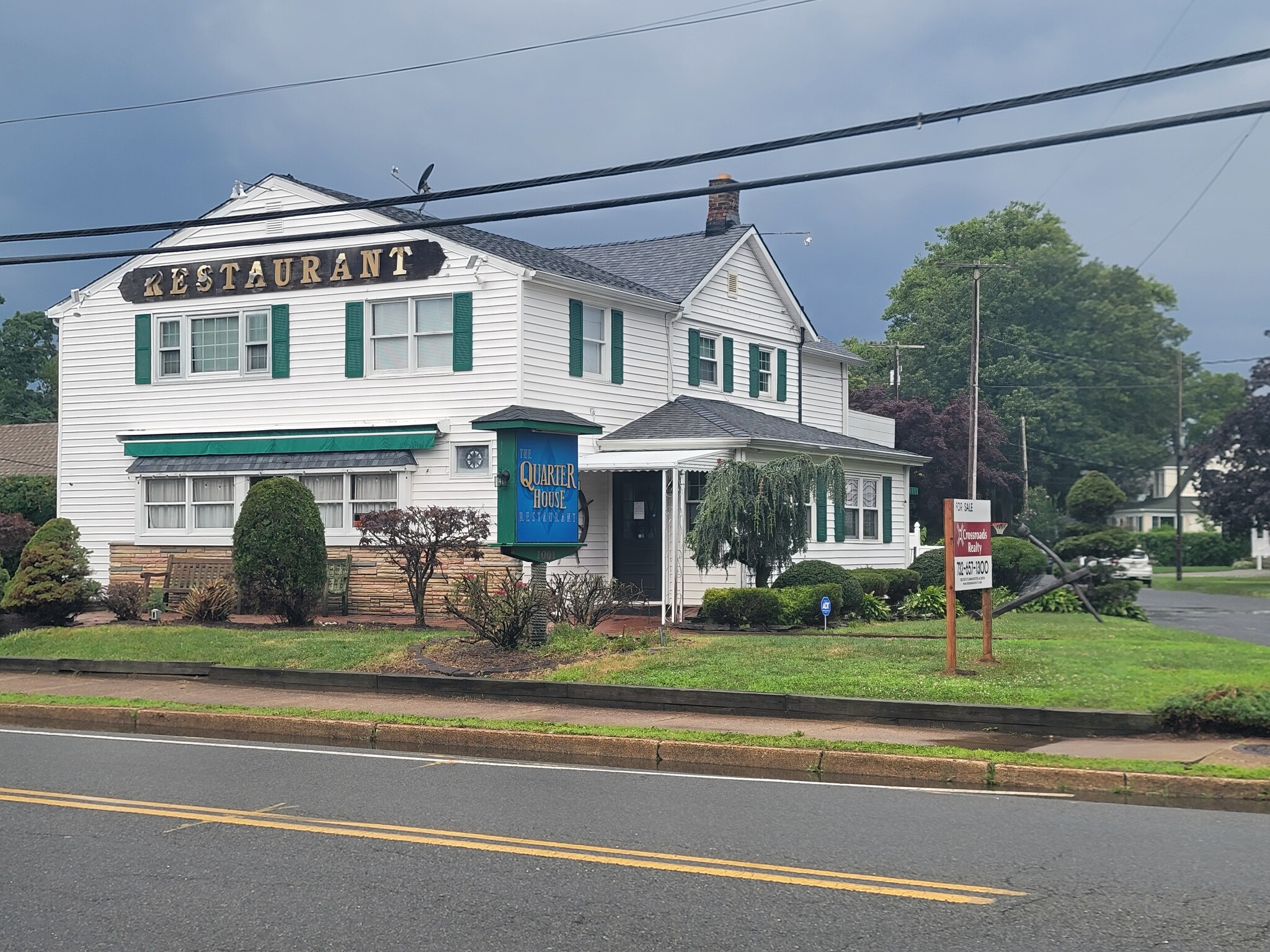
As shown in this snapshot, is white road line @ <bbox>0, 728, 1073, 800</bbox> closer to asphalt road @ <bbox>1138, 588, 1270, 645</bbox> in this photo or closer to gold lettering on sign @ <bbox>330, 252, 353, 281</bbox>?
gold lettering on sign @ <bbox>330, 252, 353, 281</bbox>

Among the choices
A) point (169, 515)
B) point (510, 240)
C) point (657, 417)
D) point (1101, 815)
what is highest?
point (510, 240)

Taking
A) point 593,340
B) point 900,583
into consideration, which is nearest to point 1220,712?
point 900,583

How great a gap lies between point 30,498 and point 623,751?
2563 cm

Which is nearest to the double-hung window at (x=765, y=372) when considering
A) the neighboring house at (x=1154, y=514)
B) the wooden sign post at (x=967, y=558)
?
the wooden sign post at (x=967, y=558)

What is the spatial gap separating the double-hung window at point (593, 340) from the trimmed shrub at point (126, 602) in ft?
29.7

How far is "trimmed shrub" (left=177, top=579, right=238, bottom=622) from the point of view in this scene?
21.4 m

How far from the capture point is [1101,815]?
348 inches

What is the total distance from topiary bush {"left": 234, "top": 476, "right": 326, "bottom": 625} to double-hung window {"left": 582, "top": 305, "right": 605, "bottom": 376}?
6616 mm

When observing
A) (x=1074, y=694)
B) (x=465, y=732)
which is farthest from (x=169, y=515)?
(x=1074, y=694)

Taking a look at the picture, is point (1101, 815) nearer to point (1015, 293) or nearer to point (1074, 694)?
point (1074, 694)

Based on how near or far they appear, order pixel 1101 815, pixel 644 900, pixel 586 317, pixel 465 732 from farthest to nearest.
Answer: pixel 586 317, pixel 465 732, pixel 1101 815, pixel 644 900

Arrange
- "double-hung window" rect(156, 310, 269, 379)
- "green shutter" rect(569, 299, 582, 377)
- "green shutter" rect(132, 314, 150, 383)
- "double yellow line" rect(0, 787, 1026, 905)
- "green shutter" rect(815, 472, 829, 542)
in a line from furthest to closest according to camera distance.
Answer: "green shutter" rect(815, 472, 829, 542) → "green shutter" rect(132, 314, 150, 383) → "double-hung window" rect(156, 310, 269, 379) → "green shutter" rect(569, 299, 582, 377) → "double yellow line" rect(0, 787, 1026, 905)

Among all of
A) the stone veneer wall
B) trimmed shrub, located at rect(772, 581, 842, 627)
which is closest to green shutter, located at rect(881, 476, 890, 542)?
trimmed shrub, located at rect(772, 581, 842, 627)

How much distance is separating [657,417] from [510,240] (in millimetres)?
5266
